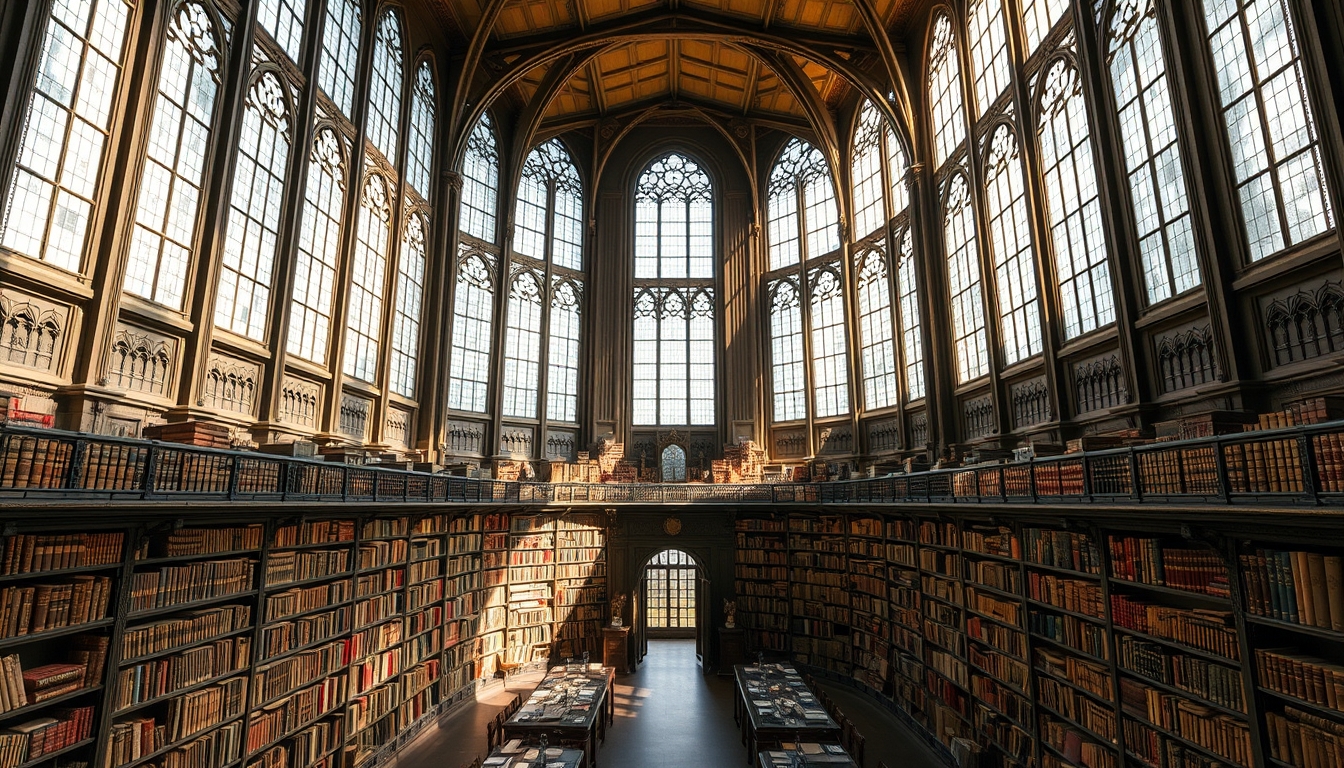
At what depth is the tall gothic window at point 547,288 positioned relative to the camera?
2227 centimetres

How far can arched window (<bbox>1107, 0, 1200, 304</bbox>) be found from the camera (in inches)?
385

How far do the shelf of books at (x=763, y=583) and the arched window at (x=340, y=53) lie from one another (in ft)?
→ 44.2

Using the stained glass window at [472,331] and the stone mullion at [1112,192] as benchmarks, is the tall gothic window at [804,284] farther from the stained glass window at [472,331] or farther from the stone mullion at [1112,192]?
the stone mullion at [1112,192]

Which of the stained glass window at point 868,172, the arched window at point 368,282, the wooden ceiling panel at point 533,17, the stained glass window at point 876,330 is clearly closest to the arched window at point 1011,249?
the stained glass window at point 876,330

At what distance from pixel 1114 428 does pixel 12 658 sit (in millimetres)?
13510

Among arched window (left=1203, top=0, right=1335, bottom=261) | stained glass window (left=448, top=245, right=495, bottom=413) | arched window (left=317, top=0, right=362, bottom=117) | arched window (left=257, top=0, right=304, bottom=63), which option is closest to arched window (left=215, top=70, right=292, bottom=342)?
arched window (left=257, top=0, right=304, bottom=63)

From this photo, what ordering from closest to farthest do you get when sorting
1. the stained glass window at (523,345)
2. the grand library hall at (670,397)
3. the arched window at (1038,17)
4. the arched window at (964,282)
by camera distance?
the grand library hall at (670,397) → the arched window at (1038,17) → the arched window at (964,282) → the stained glass window at (523,345)

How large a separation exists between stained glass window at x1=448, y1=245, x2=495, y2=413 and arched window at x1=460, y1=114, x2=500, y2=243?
92cm

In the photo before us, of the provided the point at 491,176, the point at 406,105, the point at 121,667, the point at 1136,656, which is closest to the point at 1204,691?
the point at 1136,656

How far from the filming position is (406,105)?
1734 centimetres

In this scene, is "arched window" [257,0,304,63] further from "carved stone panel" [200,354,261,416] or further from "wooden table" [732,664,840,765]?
"wooden table" [732,664,840,765]

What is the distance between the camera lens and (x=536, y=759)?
7.77 meters

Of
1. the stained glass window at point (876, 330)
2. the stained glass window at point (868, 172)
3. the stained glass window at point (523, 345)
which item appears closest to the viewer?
the stained glass window at point (876, 330)

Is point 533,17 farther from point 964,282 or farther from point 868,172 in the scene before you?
point 964,282
